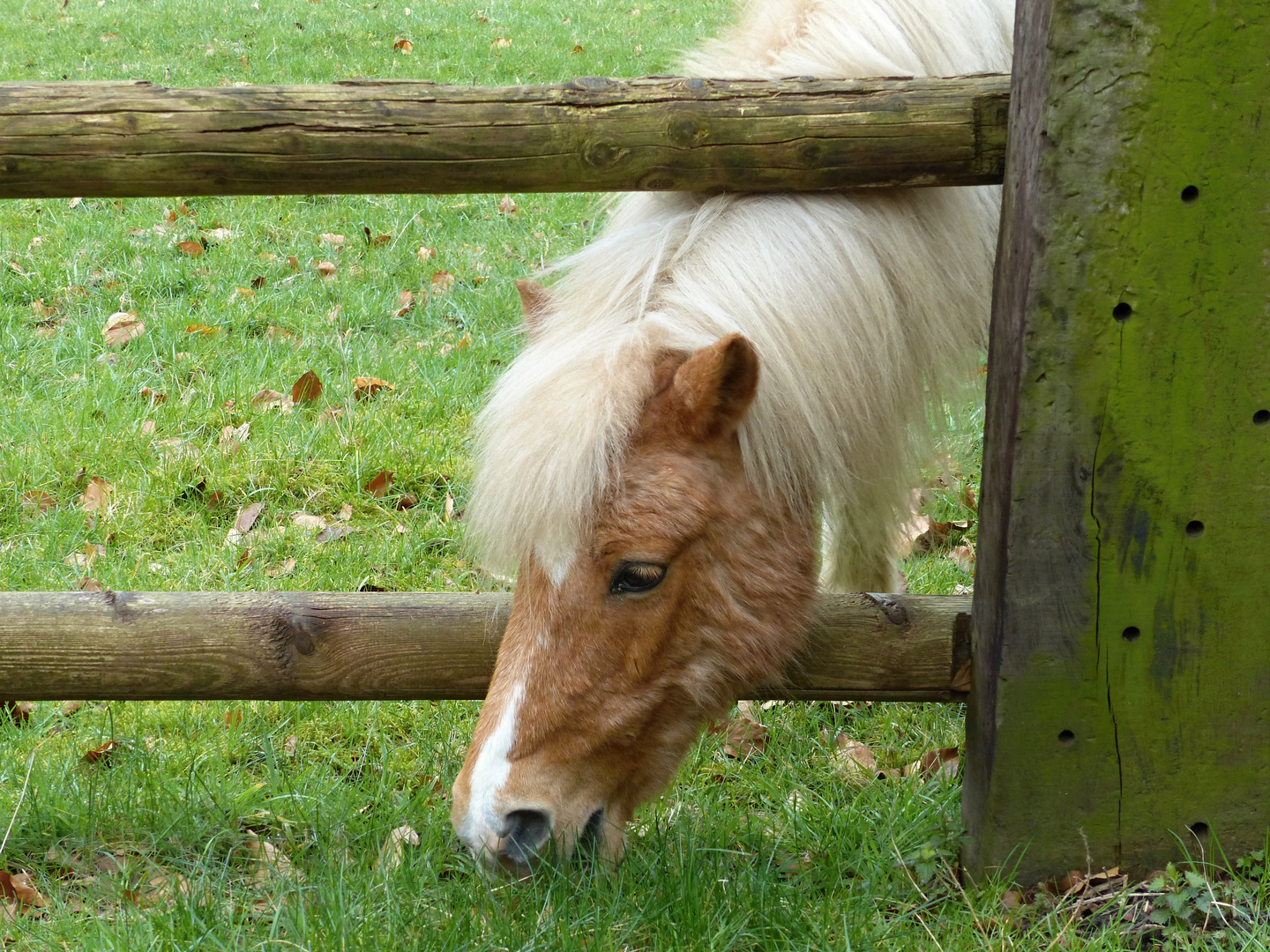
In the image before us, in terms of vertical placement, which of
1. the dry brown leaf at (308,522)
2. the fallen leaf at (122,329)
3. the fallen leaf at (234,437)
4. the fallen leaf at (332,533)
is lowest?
the fallen leaf at (332,533)

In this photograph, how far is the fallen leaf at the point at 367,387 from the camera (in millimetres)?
4453

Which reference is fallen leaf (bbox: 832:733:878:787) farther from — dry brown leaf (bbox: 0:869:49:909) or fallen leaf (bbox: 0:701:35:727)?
fallen leaf (bbox: 0:701:35:727)

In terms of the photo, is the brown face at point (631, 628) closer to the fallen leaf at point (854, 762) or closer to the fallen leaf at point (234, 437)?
the fallen leaf at point (854, 762)

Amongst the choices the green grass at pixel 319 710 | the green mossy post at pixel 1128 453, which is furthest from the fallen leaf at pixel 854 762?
the green mossy post at pixel 1128 453

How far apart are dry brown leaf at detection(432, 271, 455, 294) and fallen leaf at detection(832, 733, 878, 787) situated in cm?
328

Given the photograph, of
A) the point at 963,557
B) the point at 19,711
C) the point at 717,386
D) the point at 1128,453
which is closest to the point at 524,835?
the point at 717,386

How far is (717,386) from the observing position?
201 centimetres

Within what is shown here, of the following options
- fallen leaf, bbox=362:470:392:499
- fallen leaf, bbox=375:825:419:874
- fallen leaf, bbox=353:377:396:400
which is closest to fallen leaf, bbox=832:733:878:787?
fallen leaf, bbox=375:825:419:874

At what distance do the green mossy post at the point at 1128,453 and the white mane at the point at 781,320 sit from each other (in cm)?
30

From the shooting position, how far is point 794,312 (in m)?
2.18

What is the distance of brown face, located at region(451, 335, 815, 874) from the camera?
203cm

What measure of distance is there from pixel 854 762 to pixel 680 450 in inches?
46.6

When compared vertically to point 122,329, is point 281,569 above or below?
below

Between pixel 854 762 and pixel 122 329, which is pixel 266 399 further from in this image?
pixel 854 762
